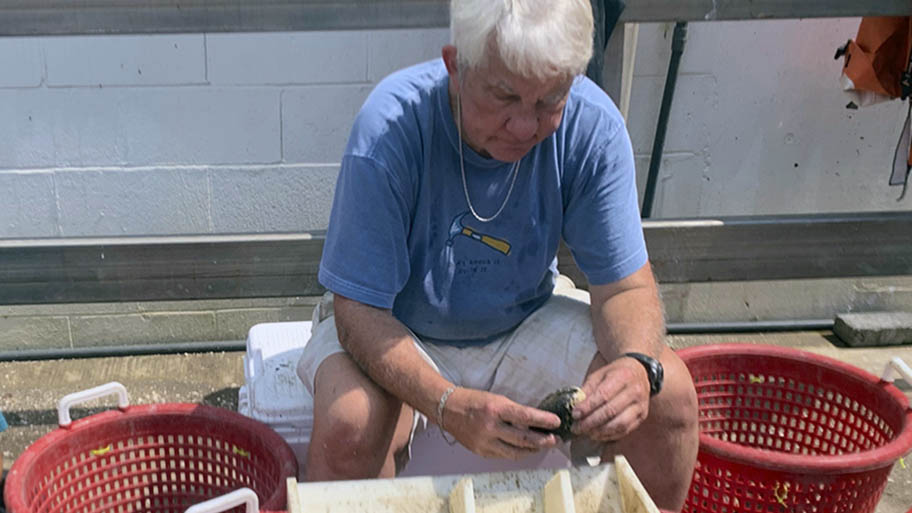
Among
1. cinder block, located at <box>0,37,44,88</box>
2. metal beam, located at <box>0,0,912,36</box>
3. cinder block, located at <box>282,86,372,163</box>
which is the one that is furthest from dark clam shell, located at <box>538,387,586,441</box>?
cinder block, located at <box>0,37,44,88</box>

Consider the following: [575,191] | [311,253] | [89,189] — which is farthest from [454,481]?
[89,189]

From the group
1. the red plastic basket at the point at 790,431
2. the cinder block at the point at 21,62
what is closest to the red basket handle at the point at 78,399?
the red plastic basket at the point at 790,431

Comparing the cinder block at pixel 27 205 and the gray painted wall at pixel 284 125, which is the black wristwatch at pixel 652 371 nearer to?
the gray painted wall at pixel 284 125

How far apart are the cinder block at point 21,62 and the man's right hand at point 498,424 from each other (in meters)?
2.06

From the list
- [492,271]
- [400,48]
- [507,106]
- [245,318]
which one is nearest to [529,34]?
[507,106]

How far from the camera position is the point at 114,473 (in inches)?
78.0

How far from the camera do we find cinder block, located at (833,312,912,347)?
3.32 meters

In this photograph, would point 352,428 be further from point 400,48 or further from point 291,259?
point 400,48

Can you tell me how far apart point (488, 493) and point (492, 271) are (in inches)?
21.4

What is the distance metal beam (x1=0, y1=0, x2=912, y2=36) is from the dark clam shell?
115 cm

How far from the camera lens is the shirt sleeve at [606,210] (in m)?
1.88

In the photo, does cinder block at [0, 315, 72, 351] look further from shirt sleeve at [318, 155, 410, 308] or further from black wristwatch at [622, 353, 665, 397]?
black wristwatch at [622, 353, 665, 397]

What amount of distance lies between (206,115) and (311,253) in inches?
31.4

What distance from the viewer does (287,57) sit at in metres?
3.09
